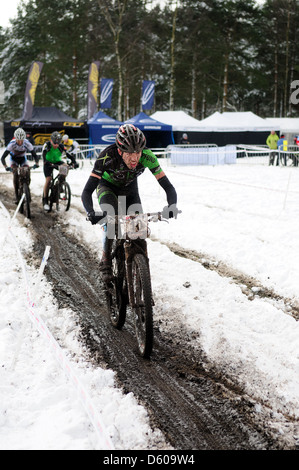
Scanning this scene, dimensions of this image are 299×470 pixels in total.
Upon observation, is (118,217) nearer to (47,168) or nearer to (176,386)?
(176,386)

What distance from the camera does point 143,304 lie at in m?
3.93

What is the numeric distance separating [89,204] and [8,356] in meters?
1.72

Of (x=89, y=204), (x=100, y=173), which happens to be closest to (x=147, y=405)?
(x=89, y=204)

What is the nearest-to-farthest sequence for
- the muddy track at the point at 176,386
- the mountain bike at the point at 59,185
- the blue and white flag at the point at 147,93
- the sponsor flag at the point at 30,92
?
the muddy track at the point at 176,386, the mountain bike at the point at 59,185, the sponsor flag at the point at 30,92, the blue and white flag at the point at 147,93

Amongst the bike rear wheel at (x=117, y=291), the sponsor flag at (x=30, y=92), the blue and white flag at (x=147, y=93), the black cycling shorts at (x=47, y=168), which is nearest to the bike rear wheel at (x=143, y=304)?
the bike rear wheel at (x=117, y=291)

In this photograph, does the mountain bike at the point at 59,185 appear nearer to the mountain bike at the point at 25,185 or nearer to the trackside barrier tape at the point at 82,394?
the mountain bike at the point at 25,185

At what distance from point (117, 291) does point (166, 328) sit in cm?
75

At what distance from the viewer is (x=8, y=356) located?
398 cm

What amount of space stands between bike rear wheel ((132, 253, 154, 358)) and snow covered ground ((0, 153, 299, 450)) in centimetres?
47

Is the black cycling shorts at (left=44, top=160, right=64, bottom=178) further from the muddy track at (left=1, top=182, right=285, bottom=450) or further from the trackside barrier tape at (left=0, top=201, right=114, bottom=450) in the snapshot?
the trackside barrier tape at (left=0, top=201, right=114, bottom=450)

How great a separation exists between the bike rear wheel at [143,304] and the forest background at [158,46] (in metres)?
32.5

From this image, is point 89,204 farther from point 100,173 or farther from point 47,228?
point 47,228

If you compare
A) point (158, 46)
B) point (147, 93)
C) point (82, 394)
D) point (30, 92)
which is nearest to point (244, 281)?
point (82, 394)

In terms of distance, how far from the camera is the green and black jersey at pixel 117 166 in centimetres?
449
